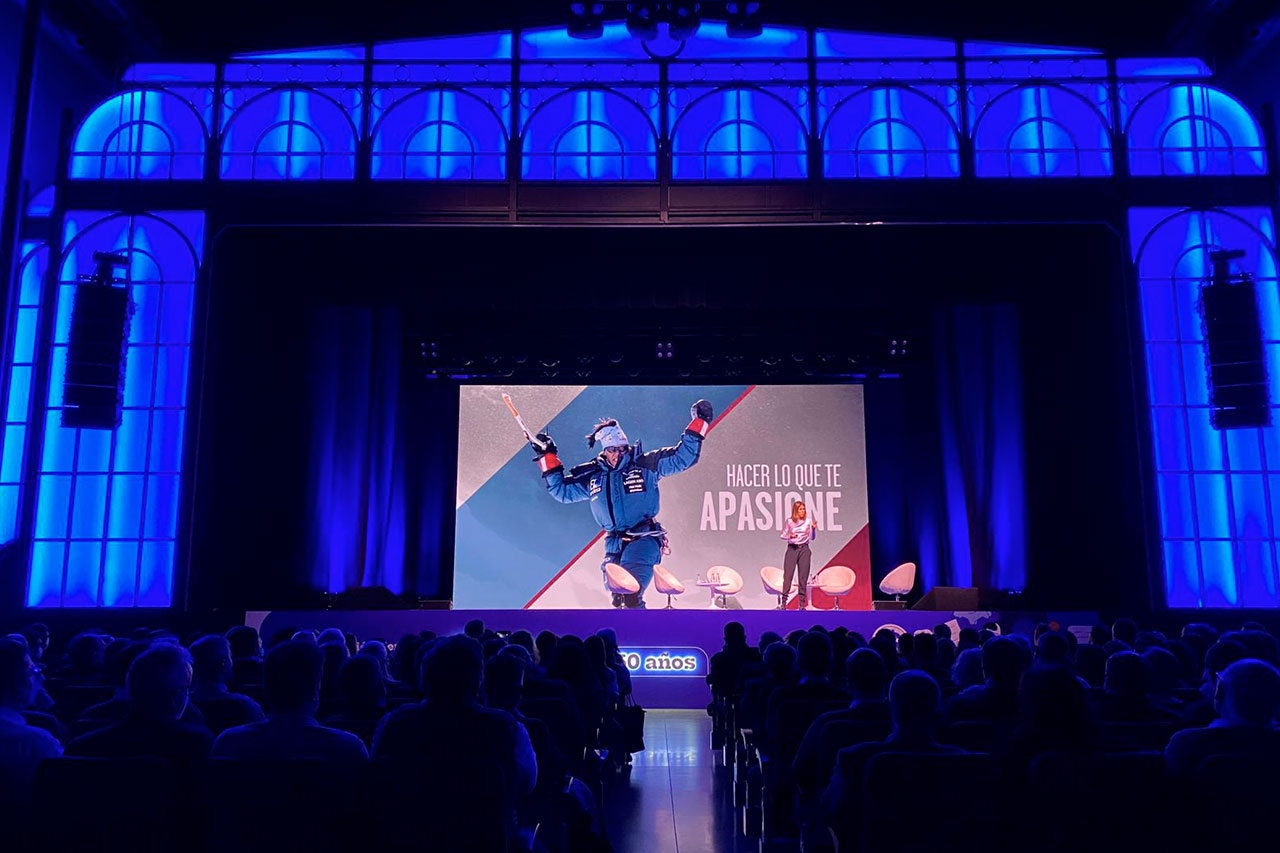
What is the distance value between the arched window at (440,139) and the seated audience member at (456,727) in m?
8.98

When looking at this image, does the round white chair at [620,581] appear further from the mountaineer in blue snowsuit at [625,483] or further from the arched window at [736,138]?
the arched window at [736,138]

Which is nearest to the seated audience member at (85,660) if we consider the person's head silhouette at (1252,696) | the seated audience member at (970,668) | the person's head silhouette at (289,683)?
the person's head silhouette at (289,683)

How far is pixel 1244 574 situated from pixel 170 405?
36.7ft

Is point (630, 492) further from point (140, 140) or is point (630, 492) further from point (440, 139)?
point (140, 140)

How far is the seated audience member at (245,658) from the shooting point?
5730mm

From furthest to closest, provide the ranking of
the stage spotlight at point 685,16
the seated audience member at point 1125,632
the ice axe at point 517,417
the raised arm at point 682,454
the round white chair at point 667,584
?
the ice axe at point 517,417 → the raised arm at point 682,454 → the round white chair at point 667,584 → the stage spotlight at point 685,16 → the seated audience member at point 1125,632

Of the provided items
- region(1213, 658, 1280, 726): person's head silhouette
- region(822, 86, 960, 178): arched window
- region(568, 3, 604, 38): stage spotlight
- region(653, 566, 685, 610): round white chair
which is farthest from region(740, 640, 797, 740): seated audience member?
region(653, 566, 685, 610): round white chair

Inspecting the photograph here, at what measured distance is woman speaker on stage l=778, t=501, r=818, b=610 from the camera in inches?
527

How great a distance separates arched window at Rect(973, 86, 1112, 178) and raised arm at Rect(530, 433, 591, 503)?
238 inches

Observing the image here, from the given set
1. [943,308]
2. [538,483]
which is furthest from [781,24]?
[538,483]

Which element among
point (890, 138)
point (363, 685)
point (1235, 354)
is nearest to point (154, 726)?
point (363, 685)

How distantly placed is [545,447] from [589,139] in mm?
4037

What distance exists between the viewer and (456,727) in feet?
10.3

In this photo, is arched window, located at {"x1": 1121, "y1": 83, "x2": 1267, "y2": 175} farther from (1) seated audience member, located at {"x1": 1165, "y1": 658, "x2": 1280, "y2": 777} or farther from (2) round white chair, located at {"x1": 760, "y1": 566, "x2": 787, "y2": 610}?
(1) seated audience member, located at {"x1": 1165, "y1": 658, "x2": 1280, "y2": 777}
